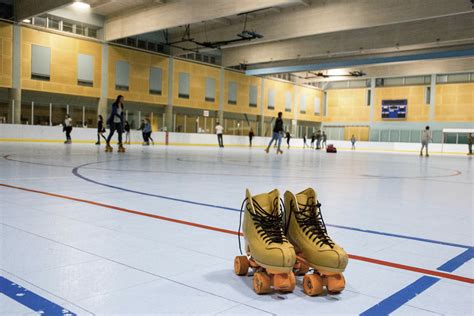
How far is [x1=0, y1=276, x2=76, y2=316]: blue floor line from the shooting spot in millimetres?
1868

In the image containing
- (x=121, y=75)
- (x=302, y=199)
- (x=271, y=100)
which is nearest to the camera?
(x=302, y=199)

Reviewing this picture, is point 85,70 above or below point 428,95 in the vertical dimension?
below

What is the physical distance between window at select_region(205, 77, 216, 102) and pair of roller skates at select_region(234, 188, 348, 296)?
3902 cm

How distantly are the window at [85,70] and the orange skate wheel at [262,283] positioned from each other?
32.2m

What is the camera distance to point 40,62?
29641 millimetres

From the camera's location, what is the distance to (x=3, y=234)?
3.17 m

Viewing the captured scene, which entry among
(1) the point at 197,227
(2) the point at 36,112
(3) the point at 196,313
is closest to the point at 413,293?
(3) the point at 196,313

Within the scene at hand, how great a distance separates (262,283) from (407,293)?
0.75m

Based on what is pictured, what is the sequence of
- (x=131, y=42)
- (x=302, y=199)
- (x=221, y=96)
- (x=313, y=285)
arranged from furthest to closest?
(x=221, y=96), (x=131, y=42), (x=302, y=199), (x=313, y=285)

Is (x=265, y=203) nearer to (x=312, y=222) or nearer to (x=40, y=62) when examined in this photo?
(x=312, y=222)

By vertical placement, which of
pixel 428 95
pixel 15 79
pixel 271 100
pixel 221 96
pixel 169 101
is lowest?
pixel 169 101

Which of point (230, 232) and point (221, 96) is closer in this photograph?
point (230, 232)

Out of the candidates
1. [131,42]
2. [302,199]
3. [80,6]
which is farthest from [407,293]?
[131,42]

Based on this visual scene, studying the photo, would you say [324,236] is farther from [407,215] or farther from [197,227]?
[407,215]
